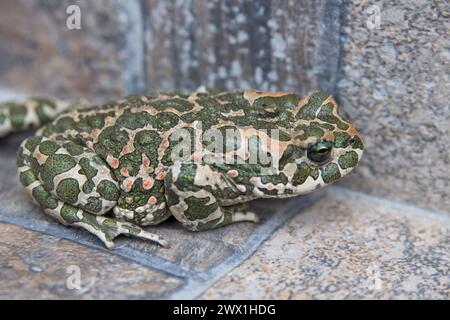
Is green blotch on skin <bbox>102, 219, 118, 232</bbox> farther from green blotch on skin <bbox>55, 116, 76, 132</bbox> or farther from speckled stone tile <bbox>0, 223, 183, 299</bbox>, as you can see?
green blotch on skin <bbox>55, 116, 76, 132</bbox>

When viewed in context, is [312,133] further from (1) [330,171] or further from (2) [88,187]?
(2) [88,187]

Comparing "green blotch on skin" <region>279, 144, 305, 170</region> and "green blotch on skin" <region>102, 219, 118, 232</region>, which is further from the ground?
"green blotch on skin" <region>279, 144, 305, 170</region>

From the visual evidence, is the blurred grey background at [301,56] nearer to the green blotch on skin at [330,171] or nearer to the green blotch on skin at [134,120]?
the green blotch on skin at [330,171]

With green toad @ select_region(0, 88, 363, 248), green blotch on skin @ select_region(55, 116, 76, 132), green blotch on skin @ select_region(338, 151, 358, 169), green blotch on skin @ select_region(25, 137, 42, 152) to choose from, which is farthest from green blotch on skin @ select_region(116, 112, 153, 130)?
green blotch on skin @ select_region(338, 151, 358, 169)

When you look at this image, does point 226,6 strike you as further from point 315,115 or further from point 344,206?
point 344,206

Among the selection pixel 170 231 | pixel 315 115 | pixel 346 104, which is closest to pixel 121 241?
pixel 170 231
